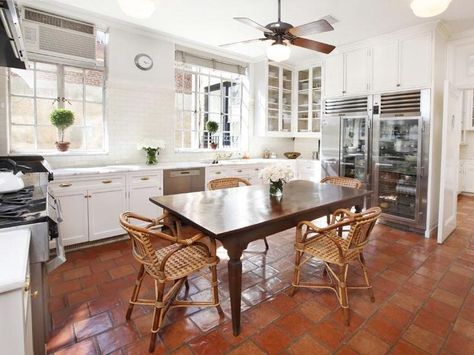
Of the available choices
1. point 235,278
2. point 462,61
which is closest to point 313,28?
point 235,278

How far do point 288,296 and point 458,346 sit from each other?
1.14 metres

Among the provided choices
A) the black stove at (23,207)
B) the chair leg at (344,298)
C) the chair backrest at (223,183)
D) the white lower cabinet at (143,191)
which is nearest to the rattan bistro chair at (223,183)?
the chair backrest at (223,183)

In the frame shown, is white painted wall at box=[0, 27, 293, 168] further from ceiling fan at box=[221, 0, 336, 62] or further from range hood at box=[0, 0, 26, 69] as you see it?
ceiling fan at box=[221, 0, 336, 62]

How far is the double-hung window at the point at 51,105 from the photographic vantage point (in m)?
3.47

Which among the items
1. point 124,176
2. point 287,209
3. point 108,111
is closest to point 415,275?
point 287,209

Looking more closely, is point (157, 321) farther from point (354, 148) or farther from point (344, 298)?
point (354, 148)

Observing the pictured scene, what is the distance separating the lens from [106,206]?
3.44 metres

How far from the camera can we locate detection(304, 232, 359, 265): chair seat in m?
2.10

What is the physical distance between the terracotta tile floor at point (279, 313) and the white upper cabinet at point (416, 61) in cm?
224

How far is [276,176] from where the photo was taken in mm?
2596

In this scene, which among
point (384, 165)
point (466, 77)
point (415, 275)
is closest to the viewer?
point (415, 275)

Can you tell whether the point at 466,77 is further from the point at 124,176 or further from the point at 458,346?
the point at 124,176

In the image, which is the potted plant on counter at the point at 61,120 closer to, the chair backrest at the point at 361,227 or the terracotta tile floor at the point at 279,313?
the terracotta tile floor at the point at 279,313

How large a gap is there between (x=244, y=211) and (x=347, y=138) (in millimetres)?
3166
